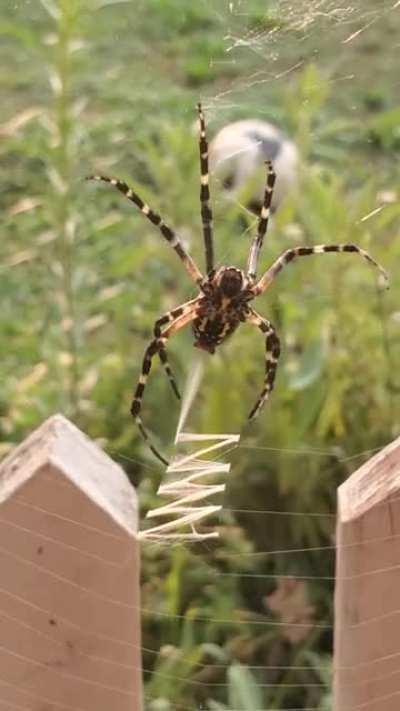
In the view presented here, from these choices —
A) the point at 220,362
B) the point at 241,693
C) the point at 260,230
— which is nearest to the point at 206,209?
the point at 260,230

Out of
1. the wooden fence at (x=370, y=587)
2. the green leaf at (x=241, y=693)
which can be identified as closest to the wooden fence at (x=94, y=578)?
the wooden fence at (x=370, y=587)

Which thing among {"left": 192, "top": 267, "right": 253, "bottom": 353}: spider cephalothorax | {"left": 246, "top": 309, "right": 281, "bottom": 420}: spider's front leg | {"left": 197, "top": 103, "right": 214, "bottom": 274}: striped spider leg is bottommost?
{"left": 192, "top": 267, "right": 253, "bottom": 353}: spider cephalothorax

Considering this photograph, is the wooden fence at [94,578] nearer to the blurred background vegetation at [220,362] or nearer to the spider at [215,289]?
the spider at [215,289]

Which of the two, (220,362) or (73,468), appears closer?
(73,468)

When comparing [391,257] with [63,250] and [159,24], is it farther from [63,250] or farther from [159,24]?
[159,24]

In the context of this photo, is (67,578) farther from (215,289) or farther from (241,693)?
(241,693)

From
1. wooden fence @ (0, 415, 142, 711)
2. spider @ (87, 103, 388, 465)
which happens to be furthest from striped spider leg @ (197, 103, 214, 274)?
wooden fence @ (0, 415, 142, 711)

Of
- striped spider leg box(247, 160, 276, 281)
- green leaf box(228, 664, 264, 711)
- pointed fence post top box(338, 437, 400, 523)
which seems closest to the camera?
pointed fence post top box(338, 437, 400, 523)

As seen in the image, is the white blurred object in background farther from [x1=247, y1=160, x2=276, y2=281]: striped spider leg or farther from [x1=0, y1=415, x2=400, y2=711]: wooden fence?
[x1=0, y1=415, x2=400, y2=711]: wooden fence
